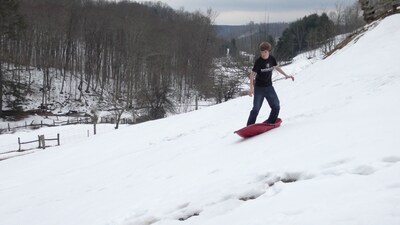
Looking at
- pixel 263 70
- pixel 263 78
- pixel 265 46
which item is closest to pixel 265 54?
pixel 265 46

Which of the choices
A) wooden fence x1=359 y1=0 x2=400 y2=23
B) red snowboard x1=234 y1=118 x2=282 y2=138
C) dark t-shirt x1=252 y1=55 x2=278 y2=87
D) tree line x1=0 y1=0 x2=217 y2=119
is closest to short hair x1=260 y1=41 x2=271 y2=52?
dark t-shirt x1=252 y1=55 x2=278 y2=87

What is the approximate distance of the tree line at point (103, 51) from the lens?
185ft

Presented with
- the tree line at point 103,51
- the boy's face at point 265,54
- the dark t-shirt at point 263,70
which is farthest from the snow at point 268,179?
the tree line at point 103,51

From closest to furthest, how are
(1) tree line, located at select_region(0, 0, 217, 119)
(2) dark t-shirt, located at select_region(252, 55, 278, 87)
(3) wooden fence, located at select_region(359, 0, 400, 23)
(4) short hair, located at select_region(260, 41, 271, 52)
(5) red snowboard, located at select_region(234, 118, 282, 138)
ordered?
(4) short hair, located at select_region(260, 41, 271, 52)
(2) dark t-shirt, located at select_region(252, 55, 278, 87)
(5) red snowboard, located at select_region(234, 118, 282, 138)
(3) wooden fence, located at select_region(359, 0, 400, 23)
(1) tree line, located at select_region(0, 0, 217, 119)

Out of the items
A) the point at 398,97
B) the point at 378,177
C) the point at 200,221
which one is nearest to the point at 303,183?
the point at 378,177

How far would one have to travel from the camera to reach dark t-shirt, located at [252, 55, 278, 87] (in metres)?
7.89

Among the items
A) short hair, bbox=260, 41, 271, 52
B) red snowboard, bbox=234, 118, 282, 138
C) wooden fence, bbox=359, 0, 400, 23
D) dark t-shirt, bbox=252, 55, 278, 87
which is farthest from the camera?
wooden fence, bbox=359, 0, 400, 23

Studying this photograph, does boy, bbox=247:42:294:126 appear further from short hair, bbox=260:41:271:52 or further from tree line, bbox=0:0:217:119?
tree line, bbox=0:0:217:119

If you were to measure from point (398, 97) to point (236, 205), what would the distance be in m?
5.23

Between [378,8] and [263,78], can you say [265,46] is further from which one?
[378,8]

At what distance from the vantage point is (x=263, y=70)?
790 centimetres

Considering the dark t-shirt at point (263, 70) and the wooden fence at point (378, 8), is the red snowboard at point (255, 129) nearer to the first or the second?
the dark t-shirt at point (263, 70)

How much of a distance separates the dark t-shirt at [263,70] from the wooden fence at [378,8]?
1363 centimetres

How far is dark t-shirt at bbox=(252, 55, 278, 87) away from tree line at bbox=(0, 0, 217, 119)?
4097 cm
